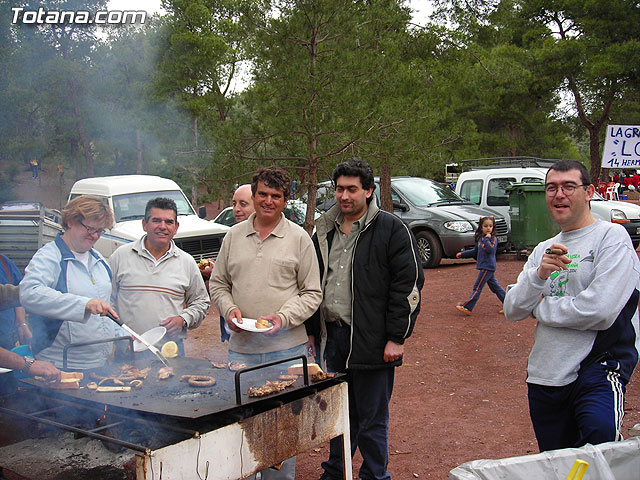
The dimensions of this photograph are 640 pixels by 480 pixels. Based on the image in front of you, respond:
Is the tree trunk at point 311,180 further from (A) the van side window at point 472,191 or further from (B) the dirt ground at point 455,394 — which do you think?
(A) the van side window at point 472,191

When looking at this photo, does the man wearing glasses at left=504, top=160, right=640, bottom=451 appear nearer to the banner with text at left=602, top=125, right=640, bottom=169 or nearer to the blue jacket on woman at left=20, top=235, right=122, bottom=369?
the blue jacket on woman at left=20, top=235, right=122, bottom=369

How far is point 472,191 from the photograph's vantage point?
1527cm

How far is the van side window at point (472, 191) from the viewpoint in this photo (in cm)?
1507

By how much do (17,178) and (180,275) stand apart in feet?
14.3

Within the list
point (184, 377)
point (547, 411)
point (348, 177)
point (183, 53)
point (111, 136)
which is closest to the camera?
point (547, 411)

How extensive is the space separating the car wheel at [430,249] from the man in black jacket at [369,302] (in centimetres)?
935

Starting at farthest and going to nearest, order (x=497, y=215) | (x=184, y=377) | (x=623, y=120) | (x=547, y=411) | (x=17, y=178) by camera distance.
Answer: (x=623, y=120) → (x=497, y=215) → (x=17, y=178) → (x=184, y=377) → (x=547, y=411)

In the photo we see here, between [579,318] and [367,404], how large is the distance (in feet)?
4.65

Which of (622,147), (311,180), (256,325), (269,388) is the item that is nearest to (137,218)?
(311,180)

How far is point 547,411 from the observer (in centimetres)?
298

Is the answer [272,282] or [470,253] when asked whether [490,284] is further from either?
[272,282]

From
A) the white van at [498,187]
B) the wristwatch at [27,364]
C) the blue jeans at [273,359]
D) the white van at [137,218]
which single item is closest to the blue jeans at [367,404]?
the blue jeans at [273,359]

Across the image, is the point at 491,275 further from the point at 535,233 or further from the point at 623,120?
the point at 623,120

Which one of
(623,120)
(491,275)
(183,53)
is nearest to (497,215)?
(491,275)
